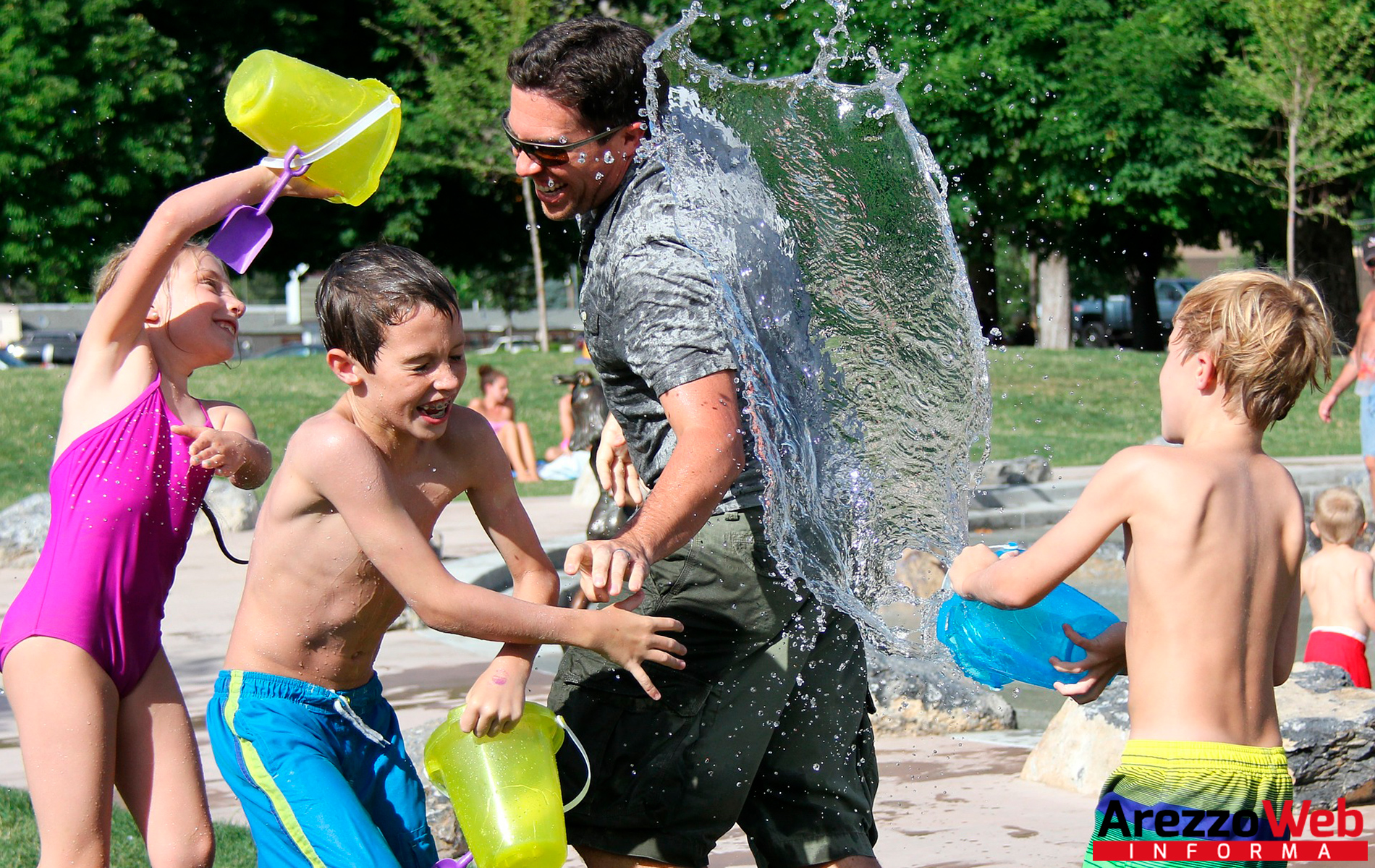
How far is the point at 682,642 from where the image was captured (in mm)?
2895

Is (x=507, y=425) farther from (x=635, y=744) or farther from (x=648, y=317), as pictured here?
(x=648, y=317)

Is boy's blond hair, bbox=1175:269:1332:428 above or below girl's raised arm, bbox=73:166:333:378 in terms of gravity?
below

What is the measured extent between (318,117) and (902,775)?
2.96m

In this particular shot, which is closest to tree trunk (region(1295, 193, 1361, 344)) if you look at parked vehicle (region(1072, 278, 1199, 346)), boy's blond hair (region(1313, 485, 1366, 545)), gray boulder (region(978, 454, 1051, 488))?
parked vehicle (region(1072, 278, 1199, 346))

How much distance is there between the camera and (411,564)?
2588mm

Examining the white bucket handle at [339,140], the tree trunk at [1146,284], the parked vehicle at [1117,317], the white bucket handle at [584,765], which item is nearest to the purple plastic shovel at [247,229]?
the white bucket handle at [339,140]

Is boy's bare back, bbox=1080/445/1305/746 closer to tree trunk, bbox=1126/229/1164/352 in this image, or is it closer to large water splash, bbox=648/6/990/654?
large water splash, bbox=648/6/990/654

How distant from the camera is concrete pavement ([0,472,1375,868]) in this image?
3.98 m

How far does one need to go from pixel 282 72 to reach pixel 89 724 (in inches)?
54.1

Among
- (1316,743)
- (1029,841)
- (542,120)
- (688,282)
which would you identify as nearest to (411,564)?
(688,282)

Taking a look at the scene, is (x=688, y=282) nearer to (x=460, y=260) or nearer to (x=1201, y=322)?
(x=1201, y=322)

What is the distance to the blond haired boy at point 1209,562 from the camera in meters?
2.53

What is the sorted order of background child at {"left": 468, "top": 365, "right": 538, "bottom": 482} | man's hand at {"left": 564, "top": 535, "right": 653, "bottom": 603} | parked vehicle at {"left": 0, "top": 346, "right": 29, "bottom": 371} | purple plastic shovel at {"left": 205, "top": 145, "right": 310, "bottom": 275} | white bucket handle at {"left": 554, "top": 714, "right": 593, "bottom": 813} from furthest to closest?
parked vehicle at {"left": 0, "top": 346, "right": 29, "bottom": 371}
background child at {"left": 468, "top": 365, "right": 538, "bottom": 482}
purple plastic shovel at {"left": 205, "top": 145, "right": 310, "bottom": 275}
white bucket handle at {"left": 554, "top": 714, "right": 593, "bottom": 813}
man's hand at {"left": 564, "top": 535, "right": 653, "bottom": 603}

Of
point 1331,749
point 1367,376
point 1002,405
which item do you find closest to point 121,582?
point 1331,749
